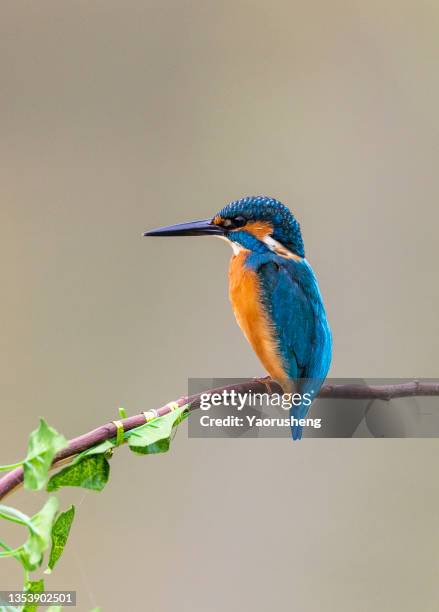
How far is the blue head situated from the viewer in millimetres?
424

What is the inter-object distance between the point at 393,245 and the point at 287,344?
64 centimetres

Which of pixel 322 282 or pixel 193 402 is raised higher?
pixel 322 282

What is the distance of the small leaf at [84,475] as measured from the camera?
29 cm

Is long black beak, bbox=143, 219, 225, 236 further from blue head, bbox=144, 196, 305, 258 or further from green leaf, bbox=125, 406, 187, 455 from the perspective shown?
green leaf, bbox=125, 406, 187, 455

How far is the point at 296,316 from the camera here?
42 centimetres

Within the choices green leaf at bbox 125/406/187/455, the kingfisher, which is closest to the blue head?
the kingfisher

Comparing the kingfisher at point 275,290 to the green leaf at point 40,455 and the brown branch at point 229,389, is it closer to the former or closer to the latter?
the brown branch at point 229,389

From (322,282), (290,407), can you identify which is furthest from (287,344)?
(322,282)

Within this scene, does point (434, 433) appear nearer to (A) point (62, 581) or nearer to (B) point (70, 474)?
(B) point (70, 474)

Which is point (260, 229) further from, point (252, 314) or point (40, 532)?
point (40, 532)

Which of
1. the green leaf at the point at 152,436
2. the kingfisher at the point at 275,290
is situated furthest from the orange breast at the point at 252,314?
the green leaf at the point at 152,436

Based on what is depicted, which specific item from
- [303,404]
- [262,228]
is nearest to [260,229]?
[262,228]

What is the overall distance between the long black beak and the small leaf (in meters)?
0.16

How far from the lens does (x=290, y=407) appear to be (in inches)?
16.3
